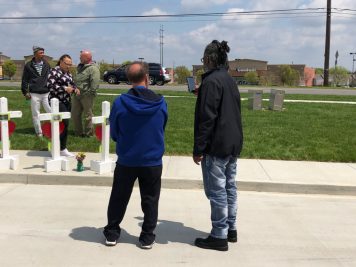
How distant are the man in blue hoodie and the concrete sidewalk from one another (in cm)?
247

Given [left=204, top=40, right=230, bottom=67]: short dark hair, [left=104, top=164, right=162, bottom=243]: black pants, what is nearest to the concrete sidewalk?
[left=104, top=164, right=162, bottom=243]: black pants

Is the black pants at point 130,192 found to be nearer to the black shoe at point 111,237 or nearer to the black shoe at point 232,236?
the black shoe at point 111,237

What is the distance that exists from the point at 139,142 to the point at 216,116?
0.76m

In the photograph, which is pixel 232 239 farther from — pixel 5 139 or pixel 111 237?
pixel 5 139

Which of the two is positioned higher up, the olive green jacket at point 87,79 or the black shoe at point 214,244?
the olive green jacket at point 87,79

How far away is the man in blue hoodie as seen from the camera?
162 inches

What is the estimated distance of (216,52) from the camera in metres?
4.18

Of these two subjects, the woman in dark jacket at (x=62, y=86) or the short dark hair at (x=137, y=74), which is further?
the woman in dark jacket at (x=62, y=86)

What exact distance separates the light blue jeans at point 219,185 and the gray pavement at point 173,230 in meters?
0.28

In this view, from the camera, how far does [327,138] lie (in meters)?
10.3

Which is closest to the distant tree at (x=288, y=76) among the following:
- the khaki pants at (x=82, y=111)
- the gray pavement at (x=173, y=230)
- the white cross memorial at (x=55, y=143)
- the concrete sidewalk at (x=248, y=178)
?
the khaki pants at (x=82, y=111)

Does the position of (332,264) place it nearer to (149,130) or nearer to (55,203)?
(149,130)

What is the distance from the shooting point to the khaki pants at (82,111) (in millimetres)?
9373

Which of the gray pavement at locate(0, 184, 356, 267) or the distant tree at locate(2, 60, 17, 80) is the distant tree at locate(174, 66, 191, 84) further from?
the gray pavement at locate(0, 184, 356, 267)
